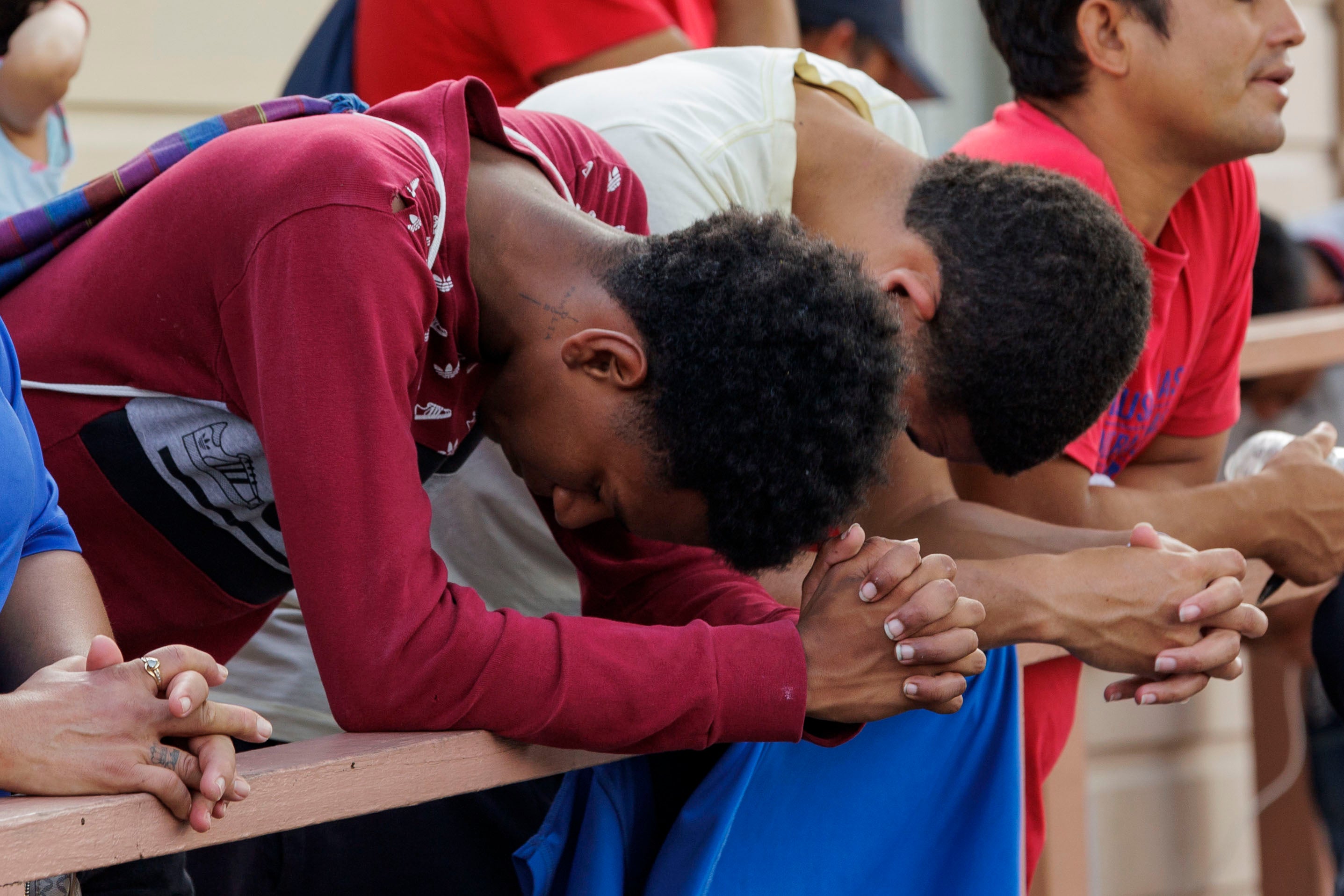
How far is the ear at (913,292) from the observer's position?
1574 mm

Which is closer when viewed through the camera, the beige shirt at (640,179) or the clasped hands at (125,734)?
the clasped hands at (125,734)

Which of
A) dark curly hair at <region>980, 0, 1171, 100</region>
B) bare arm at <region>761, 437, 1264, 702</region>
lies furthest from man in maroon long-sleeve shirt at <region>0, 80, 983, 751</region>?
dark curly hair at <region>980, 0, 1171, 100</region>

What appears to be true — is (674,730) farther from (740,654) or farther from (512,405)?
(512,405)

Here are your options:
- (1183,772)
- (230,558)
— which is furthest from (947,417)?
(1183,772)

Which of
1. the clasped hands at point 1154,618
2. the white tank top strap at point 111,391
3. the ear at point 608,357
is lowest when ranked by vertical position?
the clasped hands at point 1154,618

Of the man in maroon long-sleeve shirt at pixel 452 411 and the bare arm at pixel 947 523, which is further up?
the man in maroon long-sleeve shirt at pixel 452 411

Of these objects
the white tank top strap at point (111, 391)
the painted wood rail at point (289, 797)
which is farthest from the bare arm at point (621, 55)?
the painted wood rail at point (289, 797)

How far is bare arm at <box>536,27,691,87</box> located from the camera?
2.08 meters

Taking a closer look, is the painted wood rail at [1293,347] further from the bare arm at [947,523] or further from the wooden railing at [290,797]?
the wooden railing at [290,797]

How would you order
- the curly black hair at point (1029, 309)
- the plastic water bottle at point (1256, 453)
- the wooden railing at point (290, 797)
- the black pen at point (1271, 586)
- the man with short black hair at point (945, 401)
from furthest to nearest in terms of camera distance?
the plastic water bottle at point (1256, 453), the black pen at point (1271, 586), the curly black hair at point (1029, 309), the man with short black hair at point (945, 401), the wooden railing at point (290, 797)

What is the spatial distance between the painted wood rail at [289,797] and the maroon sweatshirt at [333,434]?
33 millimetres

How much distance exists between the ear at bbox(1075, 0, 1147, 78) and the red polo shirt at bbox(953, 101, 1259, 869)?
0.34 ft

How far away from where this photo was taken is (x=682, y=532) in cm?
133

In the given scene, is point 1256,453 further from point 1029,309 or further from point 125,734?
point 125,734
